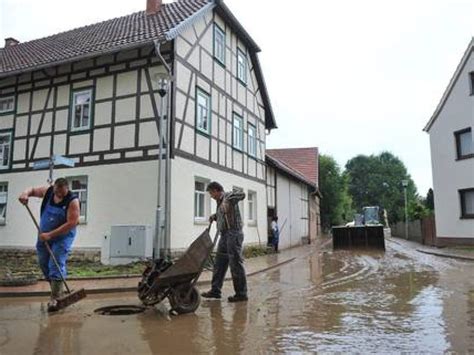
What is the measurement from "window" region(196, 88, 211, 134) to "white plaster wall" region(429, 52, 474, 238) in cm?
1333

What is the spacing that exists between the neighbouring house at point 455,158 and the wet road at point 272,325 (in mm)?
15240

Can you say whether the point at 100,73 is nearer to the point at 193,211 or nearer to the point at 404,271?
the point at 193,211

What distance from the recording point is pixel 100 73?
15.9 m

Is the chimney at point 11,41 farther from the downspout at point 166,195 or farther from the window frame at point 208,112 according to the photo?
the downspout at point 166,195

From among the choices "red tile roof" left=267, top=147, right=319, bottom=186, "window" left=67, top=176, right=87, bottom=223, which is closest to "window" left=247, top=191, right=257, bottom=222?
"window" left=67, top=176, right=87, bottom=223

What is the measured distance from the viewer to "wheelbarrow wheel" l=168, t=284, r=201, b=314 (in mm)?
6547

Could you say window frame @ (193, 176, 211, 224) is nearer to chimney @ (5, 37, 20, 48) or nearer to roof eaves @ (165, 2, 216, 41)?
roof eaves @ (165, 2, 216, 41)

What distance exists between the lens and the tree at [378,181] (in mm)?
79812

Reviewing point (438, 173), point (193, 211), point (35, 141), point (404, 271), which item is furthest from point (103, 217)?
point (438, 173)

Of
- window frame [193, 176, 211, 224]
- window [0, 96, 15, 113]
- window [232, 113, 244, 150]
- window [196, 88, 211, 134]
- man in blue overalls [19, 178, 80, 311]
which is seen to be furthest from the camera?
window [232, 113, 244, 150]

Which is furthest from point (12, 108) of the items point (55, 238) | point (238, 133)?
point (55, 238)

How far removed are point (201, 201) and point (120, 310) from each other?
9611 millimetres

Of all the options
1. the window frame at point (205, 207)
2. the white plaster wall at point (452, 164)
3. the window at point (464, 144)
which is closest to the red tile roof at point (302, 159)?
the white plaster wall at point (452, 164)

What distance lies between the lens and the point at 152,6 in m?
19.1
